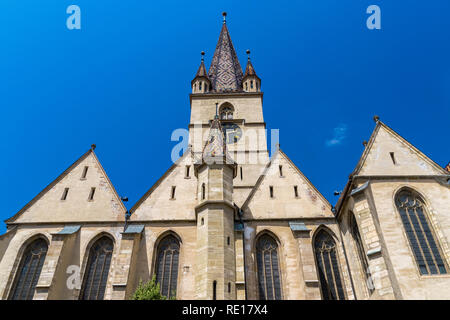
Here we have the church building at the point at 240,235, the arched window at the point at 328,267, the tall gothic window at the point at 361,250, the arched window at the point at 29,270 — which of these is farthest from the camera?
the arched window at the point at 29,270

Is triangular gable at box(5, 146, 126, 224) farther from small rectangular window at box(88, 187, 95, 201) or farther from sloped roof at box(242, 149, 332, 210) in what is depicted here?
sloped roof at box(242, 149, 332, 210)

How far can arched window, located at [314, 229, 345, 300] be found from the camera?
16203 millimetres

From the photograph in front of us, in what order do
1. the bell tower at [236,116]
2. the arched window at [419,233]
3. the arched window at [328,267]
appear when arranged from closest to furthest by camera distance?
the arched window at [419,233]
the arched window at [328,267]
the bell tower at [236,116]

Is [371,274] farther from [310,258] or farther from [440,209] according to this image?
[440,209]

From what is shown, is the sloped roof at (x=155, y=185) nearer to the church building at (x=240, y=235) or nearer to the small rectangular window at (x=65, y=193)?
the church building at (x=240, y=235)

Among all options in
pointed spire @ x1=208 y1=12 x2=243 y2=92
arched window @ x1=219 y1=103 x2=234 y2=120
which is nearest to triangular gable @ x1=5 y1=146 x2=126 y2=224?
arched window @ x1=219 y1=103 x2=234 y2=120

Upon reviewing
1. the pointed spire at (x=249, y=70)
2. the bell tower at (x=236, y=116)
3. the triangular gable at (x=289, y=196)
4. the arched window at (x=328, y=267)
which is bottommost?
the arched window at (x=328, y=267)

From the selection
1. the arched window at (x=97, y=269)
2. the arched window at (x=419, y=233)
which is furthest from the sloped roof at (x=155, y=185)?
the arched window at (x=419, y=233)

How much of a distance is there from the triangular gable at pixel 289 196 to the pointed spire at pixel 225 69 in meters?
18.6

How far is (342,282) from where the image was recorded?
54.0 ft

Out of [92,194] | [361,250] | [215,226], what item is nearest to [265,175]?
[215,226]

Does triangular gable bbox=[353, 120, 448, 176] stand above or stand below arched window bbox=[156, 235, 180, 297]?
above

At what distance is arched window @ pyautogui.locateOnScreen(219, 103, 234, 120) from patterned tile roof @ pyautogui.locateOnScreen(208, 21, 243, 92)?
135 inches

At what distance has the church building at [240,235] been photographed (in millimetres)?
14445
